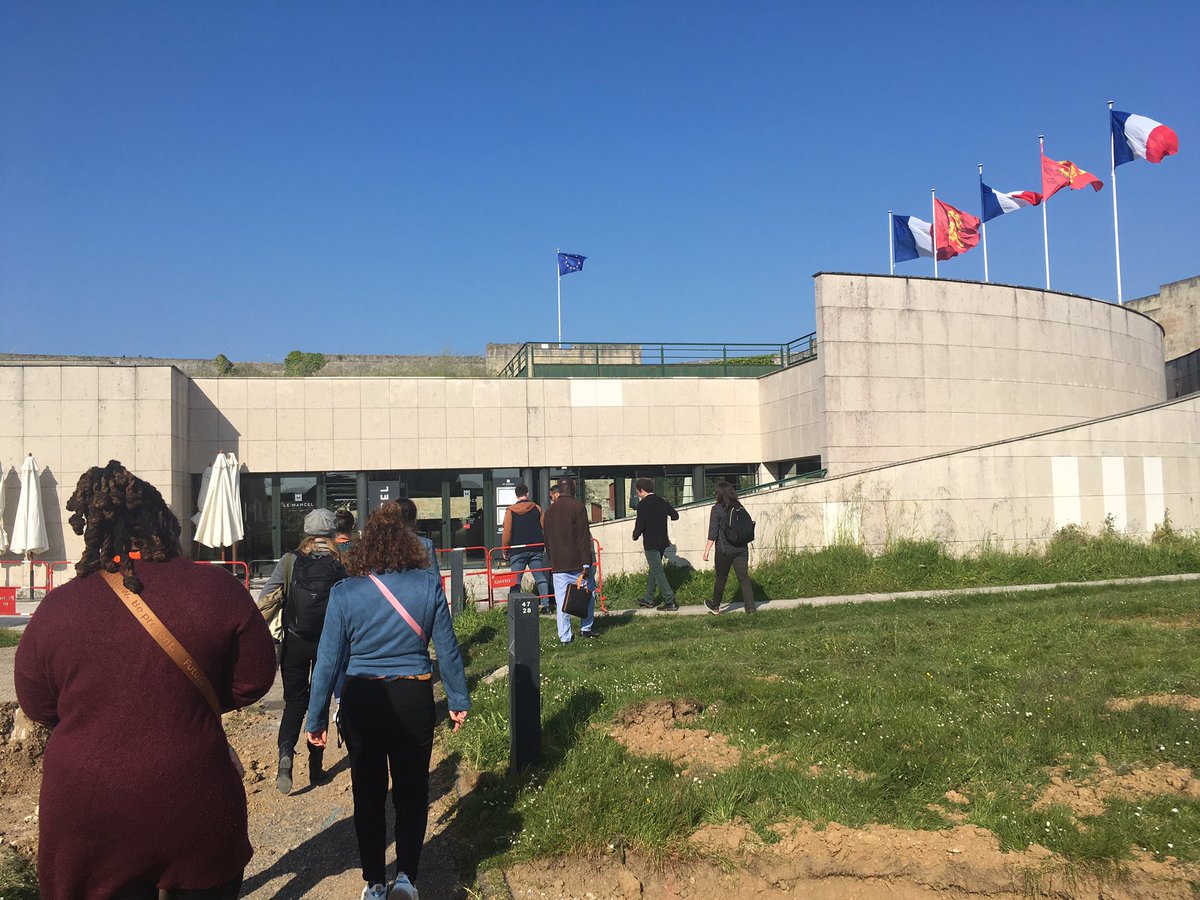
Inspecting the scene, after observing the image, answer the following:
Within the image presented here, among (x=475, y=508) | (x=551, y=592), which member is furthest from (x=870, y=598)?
(x=475, y=508)

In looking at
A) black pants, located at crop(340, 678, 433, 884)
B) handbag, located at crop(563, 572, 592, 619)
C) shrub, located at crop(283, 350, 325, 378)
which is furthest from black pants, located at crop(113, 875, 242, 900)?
shrub, located at crop(283, 350, 325, 378)

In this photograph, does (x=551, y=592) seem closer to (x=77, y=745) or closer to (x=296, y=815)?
(x=296, y=815)

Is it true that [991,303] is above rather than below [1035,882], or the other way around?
above

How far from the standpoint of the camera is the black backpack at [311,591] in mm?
6008

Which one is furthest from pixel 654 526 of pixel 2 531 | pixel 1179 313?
pixel 1179 313

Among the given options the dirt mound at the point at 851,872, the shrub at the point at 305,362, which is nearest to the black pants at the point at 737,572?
the dirt mound at the point at 851,872

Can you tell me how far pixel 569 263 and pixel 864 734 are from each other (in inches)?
917

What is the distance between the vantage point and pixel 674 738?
604 centimetres

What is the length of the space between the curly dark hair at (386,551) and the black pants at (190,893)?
1.77 meters

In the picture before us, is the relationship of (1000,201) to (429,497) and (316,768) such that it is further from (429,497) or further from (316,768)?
(316,768)

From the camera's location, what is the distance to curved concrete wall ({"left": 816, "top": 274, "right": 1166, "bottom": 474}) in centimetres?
1833

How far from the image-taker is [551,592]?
1287 cm

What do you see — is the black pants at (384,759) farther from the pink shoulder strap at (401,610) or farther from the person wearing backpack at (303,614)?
the person wearing backpack at (303,614)

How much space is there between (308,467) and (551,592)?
938cm
